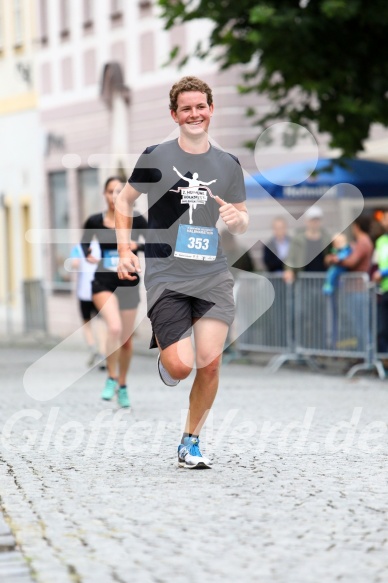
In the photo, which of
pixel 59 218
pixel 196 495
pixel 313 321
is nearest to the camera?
pixel 196 495

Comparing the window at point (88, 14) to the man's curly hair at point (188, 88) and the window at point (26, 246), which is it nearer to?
the window at point (26, 246)

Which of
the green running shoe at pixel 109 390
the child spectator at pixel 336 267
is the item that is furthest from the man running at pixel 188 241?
the child spectator at pixel 336 267

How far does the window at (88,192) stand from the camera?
29656 millimetres

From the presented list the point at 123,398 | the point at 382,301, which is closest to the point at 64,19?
the point at 382,301

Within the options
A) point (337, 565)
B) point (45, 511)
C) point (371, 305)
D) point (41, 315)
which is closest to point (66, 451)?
point (45, 511)

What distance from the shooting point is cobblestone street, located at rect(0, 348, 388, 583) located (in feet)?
→ 18.4

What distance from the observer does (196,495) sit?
724 cm

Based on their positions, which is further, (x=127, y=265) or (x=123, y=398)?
(x=123, y=398)

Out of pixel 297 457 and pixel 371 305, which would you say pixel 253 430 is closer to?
pixel 297 457

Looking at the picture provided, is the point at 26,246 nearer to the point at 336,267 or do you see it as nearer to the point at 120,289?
the point at 336,267

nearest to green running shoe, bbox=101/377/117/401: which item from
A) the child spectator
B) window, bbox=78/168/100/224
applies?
the child spectator

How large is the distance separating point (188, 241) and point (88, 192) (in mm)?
22509

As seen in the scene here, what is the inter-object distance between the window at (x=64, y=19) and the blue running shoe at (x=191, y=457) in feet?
79.5

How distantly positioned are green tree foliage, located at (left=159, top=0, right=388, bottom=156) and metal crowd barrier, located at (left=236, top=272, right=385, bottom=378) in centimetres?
180
